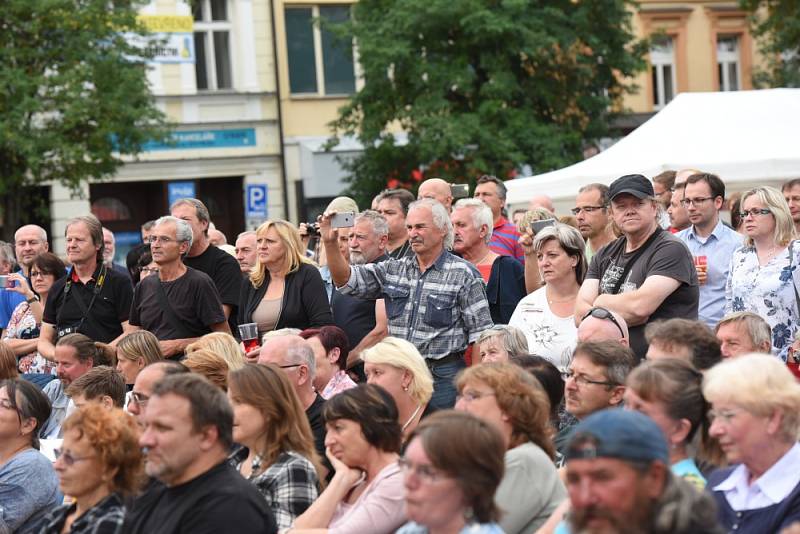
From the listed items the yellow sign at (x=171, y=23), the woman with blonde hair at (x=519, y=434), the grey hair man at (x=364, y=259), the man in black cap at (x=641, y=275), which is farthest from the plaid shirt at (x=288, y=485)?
the yellow sign at (x=171, y=23)

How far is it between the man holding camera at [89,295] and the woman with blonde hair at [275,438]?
380 centimetres

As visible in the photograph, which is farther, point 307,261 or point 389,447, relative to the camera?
point 307,261

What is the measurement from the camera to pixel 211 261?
9.20 m

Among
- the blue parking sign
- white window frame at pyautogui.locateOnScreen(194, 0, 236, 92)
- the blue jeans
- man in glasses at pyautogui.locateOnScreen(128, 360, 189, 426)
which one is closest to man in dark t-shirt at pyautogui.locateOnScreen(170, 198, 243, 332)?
the blue jeans

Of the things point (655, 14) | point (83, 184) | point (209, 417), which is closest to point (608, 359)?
point (209, 417)

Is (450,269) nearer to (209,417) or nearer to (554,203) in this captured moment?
(209,417)

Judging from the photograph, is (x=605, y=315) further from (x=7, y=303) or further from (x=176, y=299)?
(x=7, y=303)

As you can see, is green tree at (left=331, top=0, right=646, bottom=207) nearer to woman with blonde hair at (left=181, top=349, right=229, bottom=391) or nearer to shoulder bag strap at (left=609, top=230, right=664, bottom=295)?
shoulder bag strap at (left=609, top=230, right=664, bottom=295)

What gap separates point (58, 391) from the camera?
27.8 ft

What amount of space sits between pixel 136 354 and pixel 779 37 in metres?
20.9

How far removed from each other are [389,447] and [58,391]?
3.88 meters

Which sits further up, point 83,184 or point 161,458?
point 83,184

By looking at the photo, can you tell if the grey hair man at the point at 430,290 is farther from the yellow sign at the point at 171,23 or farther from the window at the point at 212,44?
the window at the point at 212,44

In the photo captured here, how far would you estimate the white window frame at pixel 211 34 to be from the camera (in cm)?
2695
